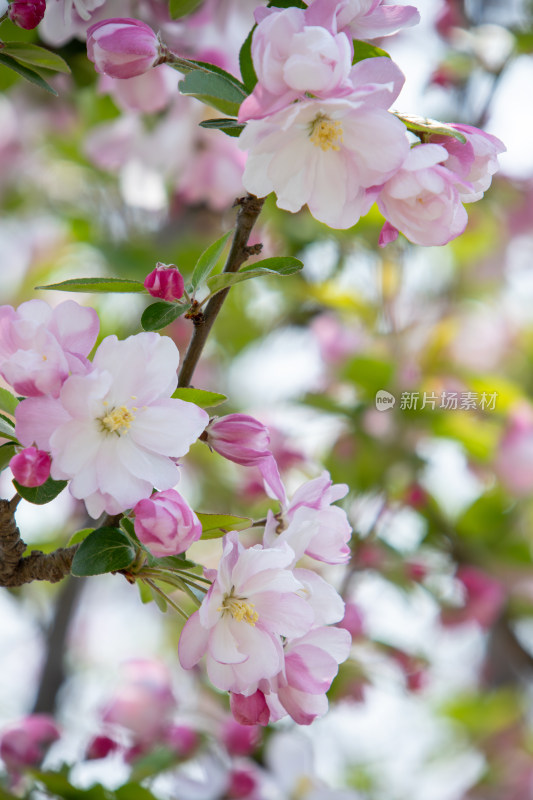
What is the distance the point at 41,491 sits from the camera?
1.80 ft

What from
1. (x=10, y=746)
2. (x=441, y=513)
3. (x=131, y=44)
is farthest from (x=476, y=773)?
(x=131, y=44)

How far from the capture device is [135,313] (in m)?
1.62

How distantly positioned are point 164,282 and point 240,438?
0.11 metres

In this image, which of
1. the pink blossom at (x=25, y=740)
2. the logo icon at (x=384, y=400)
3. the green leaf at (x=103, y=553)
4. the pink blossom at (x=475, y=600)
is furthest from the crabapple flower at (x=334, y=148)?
the pink blossom at (x=475, y=600)

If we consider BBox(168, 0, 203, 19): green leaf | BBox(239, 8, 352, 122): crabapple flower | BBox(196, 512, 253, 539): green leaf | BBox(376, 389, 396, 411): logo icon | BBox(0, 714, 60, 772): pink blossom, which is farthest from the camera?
BBox(376, 389, 396, 411): logo icon

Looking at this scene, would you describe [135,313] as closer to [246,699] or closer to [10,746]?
[10,746]

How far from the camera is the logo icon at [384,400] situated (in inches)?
58.0

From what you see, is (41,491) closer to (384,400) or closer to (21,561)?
(21,561)

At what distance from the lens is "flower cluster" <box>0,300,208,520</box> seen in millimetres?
514

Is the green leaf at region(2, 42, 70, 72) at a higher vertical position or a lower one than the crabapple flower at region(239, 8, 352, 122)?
lower

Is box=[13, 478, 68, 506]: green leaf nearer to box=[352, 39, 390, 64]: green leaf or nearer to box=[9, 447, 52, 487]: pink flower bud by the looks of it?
box=[9, 447, 52, 487]: pink flower bud

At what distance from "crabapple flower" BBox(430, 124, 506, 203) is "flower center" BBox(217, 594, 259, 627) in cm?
30

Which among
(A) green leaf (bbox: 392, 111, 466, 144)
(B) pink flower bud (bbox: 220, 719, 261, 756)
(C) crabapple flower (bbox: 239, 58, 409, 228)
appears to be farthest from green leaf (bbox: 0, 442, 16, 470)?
(B) pink flower bud (bbox: 220, 719, 261, 756)

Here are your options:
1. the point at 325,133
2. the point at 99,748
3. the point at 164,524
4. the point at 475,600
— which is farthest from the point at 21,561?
the point at 475,600
